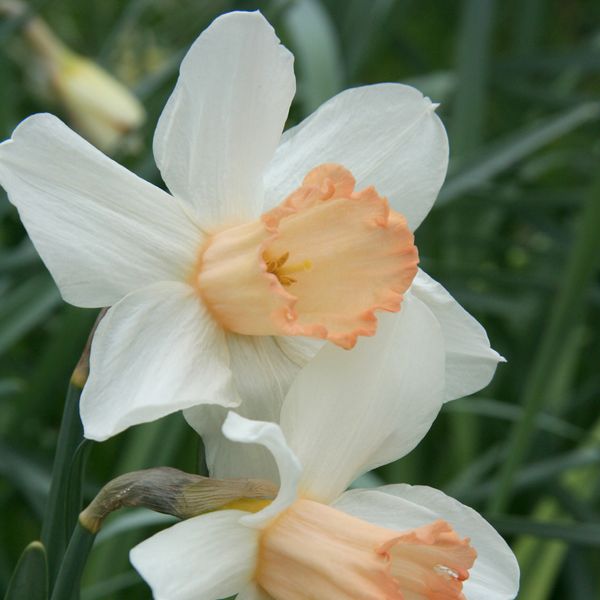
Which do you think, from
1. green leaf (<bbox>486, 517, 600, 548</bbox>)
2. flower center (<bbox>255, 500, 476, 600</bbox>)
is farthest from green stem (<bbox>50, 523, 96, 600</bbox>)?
green leaf (<bbox>486, 517, 600, 548</bbox>)

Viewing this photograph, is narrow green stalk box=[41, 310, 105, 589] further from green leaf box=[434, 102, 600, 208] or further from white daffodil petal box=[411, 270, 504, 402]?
green leaf box=[434, 102, 600, 208]

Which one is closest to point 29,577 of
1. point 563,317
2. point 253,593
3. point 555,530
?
point 253,593

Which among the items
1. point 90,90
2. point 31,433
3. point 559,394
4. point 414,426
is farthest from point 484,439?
point 414,426

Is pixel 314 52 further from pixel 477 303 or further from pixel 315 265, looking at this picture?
pixel 315 265

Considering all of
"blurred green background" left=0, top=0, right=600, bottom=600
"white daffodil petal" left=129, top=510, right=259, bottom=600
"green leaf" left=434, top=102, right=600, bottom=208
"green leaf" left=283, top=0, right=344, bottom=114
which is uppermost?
"white daffodil petal" left=129, top=510, right=259, bottom=600

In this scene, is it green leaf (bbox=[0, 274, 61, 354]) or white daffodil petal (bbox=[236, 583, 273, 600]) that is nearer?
white daffodil petal (bbox=[236, 583, 273, 600])

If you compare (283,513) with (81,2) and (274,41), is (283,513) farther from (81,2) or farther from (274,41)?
(81,2)

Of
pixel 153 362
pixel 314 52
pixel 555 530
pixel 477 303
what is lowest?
pixel 477 303
